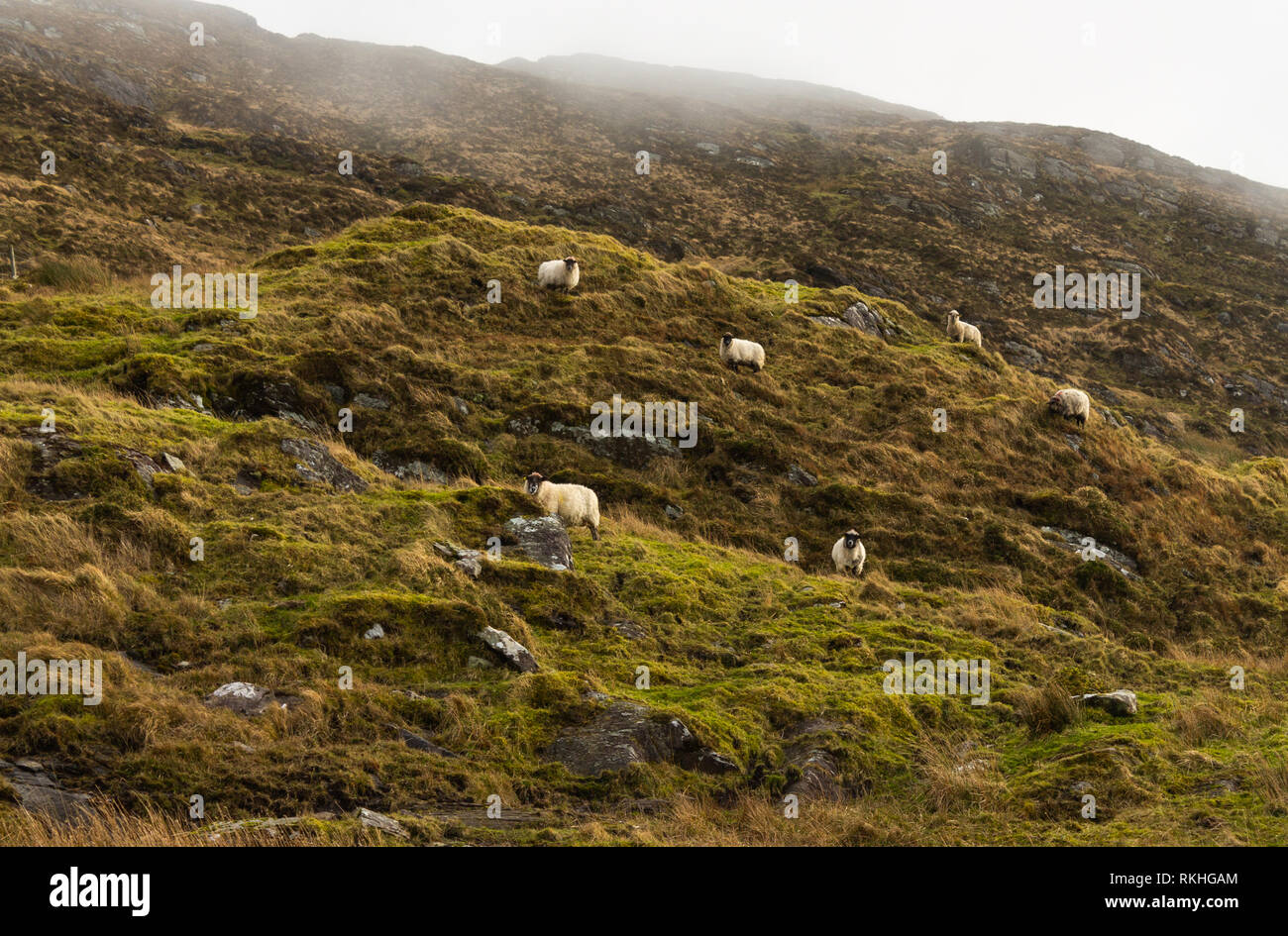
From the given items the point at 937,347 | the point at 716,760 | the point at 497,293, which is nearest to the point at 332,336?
the point at 497,293

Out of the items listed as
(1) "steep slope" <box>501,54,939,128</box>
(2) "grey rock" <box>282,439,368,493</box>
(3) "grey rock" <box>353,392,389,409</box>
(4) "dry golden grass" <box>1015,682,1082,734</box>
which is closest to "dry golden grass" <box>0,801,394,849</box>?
(4) "dry golden grass" <box>1015,682,1082,734</box>

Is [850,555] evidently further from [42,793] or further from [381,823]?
[42,793]

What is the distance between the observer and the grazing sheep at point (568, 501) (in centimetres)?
1516

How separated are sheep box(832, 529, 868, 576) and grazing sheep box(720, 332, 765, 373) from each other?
8.76 m

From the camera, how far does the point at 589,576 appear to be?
13070 mm

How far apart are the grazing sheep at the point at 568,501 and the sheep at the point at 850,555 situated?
5.37 m

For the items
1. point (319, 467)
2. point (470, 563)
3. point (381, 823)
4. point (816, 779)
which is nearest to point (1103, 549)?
point (816, 779)

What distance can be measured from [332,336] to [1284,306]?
69175mm

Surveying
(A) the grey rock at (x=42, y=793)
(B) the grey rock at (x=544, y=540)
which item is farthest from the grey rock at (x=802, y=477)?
(A) the grey rock at (x=42, y=793)

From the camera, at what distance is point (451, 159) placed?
6494 cm

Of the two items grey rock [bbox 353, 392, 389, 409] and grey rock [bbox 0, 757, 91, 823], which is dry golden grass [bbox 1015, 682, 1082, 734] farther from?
grey rock [bbox 353, 392, 389, 409]

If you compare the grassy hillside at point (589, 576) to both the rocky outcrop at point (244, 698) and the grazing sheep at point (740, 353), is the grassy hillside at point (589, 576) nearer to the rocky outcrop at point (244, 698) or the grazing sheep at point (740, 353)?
the rocky outcrop at point (244, 698)

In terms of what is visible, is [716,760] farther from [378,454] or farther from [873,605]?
[378,454]

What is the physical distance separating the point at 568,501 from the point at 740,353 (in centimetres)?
1111
